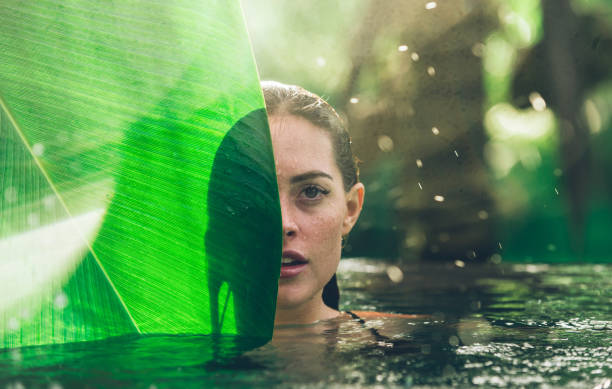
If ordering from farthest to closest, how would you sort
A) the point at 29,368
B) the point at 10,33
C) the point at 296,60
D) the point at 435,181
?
the point at 296,60
the point at 435,181
the point at 10,33
the point at 29,368

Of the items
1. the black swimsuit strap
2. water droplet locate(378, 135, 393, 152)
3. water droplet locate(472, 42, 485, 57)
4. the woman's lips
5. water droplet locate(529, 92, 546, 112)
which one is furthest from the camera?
water droplet locate(529, 92, 546, 112)

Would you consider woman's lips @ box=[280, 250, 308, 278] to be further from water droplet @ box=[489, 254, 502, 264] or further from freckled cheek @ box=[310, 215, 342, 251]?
water droplet @ box=[489, 254, 502, 264]

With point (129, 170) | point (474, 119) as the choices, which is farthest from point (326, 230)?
point (474, 119)

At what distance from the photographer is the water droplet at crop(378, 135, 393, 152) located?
34.1 feet

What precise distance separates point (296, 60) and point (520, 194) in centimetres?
481

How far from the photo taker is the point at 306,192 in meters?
A: 2.26

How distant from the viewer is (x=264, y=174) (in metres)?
1.58

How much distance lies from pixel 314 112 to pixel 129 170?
98cm

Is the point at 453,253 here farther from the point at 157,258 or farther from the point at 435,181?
the point at 157,258

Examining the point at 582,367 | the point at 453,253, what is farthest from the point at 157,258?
the point at 453,253

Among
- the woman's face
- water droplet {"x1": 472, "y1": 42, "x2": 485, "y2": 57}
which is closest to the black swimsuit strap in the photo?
the woman's face

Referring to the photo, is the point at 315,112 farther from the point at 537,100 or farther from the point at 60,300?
the point at 537,100

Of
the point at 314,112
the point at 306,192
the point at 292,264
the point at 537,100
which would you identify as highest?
the point at 537,100

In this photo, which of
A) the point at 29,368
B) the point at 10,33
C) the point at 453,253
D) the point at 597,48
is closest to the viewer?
the point at 29,368
